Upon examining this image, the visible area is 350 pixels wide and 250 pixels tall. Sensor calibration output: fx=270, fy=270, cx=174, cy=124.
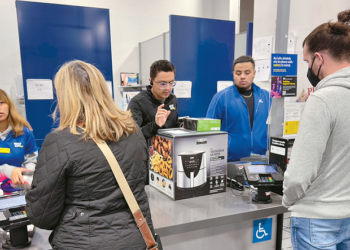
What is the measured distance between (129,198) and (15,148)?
172 cm

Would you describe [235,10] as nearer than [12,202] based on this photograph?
No

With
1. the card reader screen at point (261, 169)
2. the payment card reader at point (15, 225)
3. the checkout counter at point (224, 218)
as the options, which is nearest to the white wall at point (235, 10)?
the card reader screen at point (261, 169)

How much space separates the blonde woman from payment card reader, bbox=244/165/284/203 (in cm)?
75

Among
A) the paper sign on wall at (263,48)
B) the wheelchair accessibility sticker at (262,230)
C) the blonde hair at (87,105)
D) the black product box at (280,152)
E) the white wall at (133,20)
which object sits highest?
the white wall at (133,20)

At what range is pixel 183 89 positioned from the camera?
3.38 metres

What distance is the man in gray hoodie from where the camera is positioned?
1.02 meters

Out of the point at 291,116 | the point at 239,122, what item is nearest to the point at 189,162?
the point at 291,116

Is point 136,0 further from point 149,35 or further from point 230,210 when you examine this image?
point 230,210

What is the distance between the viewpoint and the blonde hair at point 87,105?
40.2 inches

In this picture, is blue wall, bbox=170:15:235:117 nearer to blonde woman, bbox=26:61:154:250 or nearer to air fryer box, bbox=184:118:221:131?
air fryer box, bbox=184:118:221:131

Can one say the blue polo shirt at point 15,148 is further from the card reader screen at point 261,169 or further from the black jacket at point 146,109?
the card reader screen at point 261,169

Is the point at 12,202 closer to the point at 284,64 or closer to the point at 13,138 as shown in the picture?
the point at 13,138

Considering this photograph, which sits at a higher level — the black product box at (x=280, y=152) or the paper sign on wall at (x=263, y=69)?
the paper sign on wall at (x=263, y=69)

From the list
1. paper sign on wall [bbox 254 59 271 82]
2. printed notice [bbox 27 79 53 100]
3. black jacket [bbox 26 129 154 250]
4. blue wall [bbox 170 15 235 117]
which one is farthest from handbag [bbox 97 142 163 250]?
blue wall [bbox 170 15 235 117]
